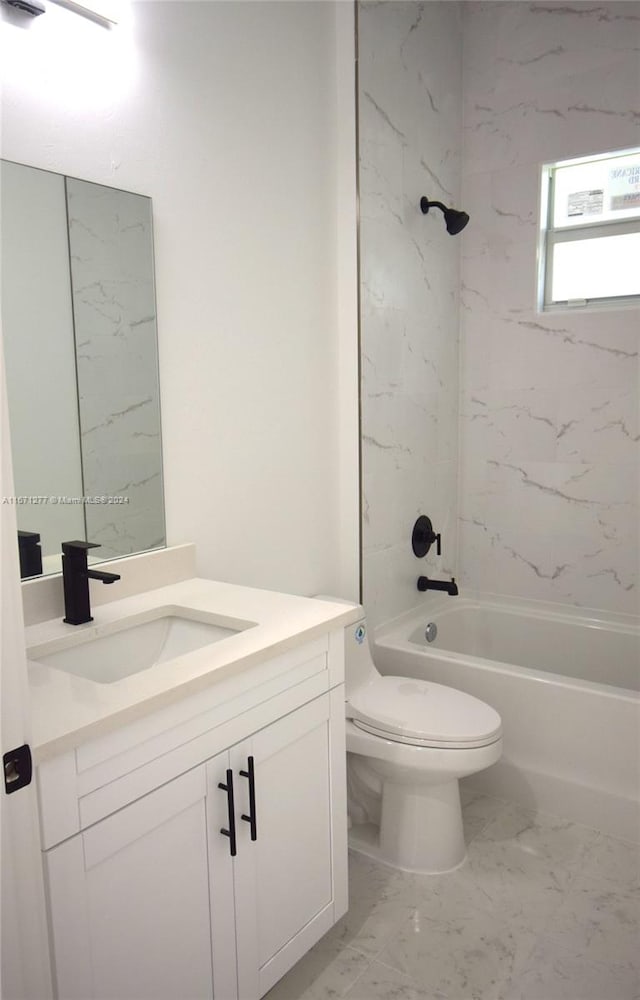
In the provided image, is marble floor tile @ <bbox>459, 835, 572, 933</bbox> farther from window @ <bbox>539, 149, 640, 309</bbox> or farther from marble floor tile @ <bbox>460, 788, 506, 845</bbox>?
window @ <bbox>539, 149, 640, 309</bbox>

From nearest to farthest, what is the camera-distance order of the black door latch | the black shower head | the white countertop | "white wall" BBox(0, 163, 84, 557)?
the black door latch
the white countertop
"white wall" BBox(0, 163, 84, 557)
the black shower head

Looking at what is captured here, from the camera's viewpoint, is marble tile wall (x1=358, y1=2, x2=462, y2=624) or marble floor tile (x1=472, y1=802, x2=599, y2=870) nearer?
marble floor tile (x1=472, y1=802, x2=599, y2=870)

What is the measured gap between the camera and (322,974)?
1.79m

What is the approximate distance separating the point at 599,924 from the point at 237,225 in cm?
208

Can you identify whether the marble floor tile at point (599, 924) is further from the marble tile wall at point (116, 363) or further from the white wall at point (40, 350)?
the white wall at point (40, 350)

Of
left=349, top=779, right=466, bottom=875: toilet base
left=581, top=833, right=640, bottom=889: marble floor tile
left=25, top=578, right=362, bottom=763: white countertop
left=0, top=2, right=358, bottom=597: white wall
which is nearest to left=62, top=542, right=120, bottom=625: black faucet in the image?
left=25, top=578, right=362, bottom=763: white countertop

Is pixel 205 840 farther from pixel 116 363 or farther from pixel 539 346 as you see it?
pixel 539 346

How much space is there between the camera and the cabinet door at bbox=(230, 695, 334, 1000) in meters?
1.48

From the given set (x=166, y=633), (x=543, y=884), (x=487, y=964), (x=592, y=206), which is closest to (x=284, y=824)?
(x=166, y=633)

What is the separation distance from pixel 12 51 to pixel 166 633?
1.24 m

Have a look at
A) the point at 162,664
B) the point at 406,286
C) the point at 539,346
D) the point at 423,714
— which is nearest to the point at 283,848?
the point at 162,664

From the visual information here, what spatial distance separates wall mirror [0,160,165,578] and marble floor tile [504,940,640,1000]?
1.36 metres

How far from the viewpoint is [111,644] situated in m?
1.61

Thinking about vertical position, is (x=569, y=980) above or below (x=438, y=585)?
below
